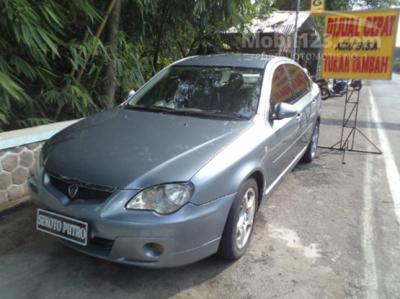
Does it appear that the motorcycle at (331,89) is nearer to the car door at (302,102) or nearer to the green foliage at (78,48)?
the green foliage at (78,48)

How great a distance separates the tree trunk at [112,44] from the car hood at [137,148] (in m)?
2.29

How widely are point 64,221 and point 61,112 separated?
122 inches

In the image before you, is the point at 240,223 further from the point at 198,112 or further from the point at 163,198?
the point at 198,112

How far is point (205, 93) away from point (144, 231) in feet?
5.47

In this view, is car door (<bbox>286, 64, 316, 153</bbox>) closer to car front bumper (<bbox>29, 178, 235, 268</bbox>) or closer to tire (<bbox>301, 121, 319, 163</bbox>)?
tire (<bbox>301, 121, 319, 163</bbox>)

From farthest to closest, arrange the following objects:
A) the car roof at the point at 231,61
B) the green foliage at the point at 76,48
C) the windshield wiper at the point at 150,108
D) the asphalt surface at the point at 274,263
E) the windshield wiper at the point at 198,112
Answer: the green foliage at the point at 76,48
the car roof at the point at 231,61
the windshield wiper at the point at 150,108
the windshield wiper at the point at 198,112
the asphalt surface at the point at 274,263

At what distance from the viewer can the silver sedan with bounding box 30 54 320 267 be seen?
7.55 feet

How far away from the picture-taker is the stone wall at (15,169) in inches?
141

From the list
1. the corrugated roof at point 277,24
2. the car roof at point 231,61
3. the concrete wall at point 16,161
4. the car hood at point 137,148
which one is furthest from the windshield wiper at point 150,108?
the corrugated roof at point 277,24

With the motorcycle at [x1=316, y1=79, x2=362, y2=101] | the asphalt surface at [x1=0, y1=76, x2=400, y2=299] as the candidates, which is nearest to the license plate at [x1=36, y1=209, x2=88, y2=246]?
the asphalt surface at [x1=0, y1=76, x2=400, y2=299]

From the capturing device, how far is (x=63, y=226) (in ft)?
8.06

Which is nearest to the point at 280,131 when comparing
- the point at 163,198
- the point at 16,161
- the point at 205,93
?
the point at 205,93

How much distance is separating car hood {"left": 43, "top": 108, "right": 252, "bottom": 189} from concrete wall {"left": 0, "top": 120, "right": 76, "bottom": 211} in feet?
2.65

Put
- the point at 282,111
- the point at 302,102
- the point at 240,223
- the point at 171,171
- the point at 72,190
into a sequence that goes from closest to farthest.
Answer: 1. the point at 171,171
2. the point at 72,190
3. the point at 240,223
4. the point at 282,111
5. the point at 302,102
